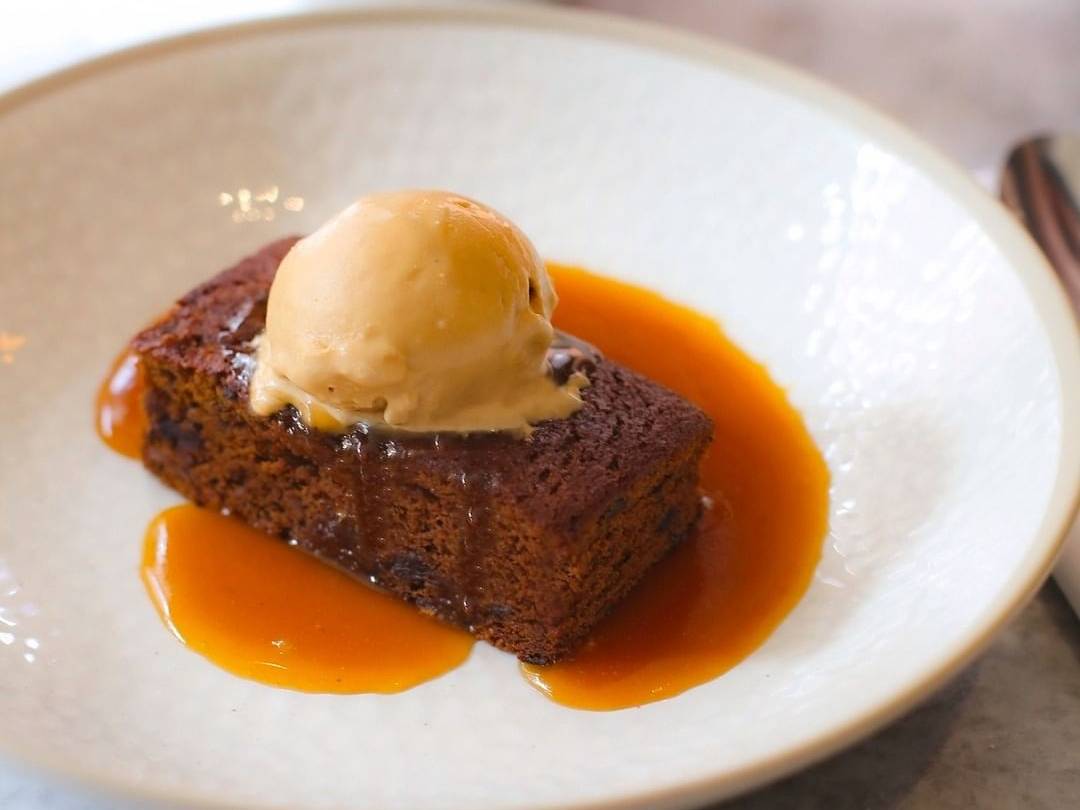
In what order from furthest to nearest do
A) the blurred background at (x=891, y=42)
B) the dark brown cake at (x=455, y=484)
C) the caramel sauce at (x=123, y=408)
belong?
the blurred background at (x=891, y=42) < the caramel sauce at (x=123, y=408) < the dark brown cake at (x=455, y=484)

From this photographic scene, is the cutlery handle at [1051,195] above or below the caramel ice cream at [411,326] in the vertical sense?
below

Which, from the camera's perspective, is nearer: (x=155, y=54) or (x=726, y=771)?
(x=726, y=771)

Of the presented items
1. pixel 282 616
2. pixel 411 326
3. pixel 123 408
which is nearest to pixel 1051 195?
pixel 411 326

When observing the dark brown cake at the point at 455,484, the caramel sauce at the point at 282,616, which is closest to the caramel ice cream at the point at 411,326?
the dark brown cake at the point at 455,484

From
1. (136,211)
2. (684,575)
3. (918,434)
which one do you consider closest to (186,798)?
(684,575)

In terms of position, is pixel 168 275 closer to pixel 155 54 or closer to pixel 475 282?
pixel 155 54

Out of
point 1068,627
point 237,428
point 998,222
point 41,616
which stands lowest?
point 1068,627

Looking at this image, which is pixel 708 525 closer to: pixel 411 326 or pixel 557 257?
pixel 411 326

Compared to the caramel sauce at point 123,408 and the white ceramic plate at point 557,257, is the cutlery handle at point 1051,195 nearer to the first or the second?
the white ceramic plate at point 557,257
